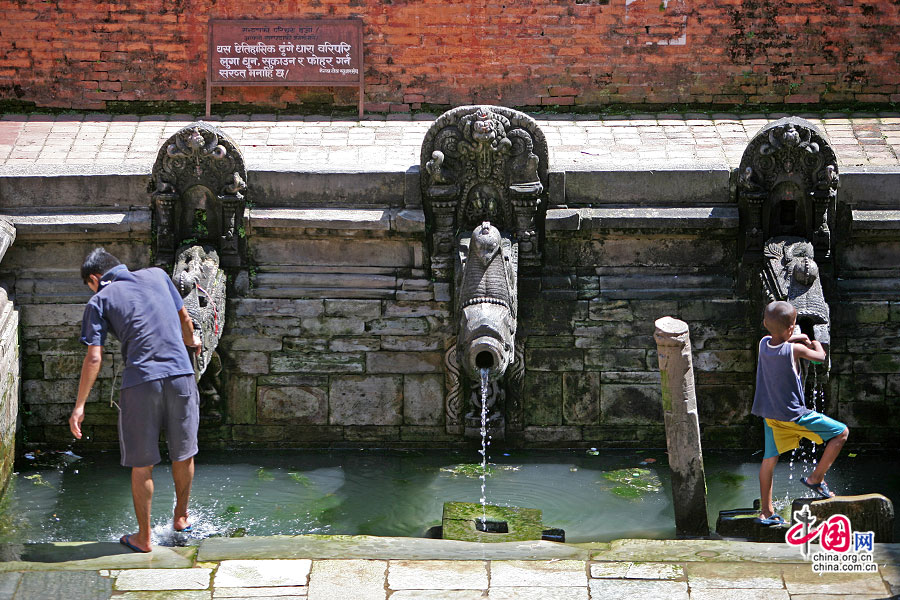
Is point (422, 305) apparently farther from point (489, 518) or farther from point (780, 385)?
point (780, 385)

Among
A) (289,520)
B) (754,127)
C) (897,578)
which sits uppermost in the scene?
(754,127)

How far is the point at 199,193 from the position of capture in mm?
8414

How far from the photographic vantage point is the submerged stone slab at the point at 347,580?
5.47m

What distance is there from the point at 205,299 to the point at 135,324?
2.00 m

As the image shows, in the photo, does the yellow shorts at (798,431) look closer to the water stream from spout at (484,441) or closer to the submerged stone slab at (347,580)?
the water stream from spout at (484,441)

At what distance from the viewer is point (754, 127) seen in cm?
1113

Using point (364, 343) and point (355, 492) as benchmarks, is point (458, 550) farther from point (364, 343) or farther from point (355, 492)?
point (364, 343)

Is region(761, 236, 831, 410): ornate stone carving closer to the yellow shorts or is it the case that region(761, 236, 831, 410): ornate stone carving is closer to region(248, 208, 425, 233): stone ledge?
the yellow shorts

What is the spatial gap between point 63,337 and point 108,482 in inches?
48.9

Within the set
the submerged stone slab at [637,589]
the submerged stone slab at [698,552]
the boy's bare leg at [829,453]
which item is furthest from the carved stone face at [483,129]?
the submerged stone slab at [637,589]

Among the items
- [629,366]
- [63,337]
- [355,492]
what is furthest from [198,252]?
[629,366]

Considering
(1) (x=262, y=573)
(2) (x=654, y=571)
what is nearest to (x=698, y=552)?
(2) (x=654, y=571)

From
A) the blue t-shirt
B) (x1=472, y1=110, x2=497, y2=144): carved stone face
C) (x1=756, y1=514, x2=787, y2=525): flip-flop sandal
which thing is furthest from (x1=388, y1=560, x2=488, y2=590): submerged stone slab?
(x1=472, y1=110, x2=497, y2=144): carved stone face

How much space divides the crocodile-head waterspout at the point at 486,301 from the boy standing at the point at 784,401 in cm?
173
